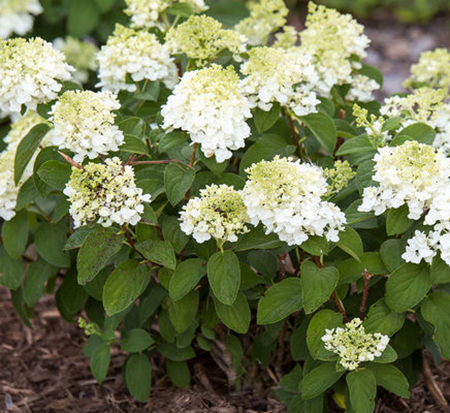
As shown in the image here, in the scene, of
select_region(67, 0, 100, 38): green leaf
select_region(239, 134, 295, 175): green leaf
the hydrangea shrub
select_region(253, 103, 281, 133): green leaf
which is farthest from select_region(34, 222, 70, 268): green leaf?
select_region(67, 0, 100, 38): green leaf

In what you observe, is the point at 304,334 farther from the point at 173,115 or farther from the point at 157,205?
the point at 173,115

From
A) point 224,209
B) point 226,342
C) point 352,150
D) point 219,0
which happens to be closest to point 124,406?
point 226,342

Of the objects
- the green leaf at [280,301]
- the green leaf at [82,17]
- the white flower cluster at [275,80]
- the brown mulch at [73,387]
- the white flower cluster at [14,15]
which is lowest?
the brown mulch at [73,387]

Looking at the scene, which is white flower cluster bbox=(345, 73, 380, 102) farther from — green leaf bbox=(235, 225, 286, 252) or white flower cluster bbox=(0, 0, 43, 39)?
white flower cluster bbox=(0, 0, 43, 39)

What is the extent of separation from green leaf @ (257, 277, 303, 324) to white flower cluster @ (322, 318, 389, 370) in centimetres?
12

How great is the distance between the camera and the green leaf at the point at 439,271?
1852 millimetres

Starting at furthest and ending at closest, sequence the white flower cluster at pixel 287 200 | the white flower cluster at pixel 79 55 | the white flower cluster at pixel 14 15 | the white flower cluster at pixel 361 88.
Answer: the white flower cluster at pixel 14 15 → the white flower cluster at pixel 79 55 → the white flower cluster at pixel 361 88 → the white flower cluster at pixel 287 200

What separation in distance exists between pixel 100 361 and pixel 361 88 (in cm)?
130

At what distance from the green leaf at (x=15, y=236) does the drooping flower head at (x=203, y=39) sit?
769 millimetres

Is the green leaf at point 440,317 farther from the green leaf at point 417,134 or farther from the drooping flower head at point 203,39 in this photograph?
the drooping flower head at point 203,39

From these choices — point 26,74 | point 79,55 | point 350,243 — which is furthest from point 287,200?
point 79,55

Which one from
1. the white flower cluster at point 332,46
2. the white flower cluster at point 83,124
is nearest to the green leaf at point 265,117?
the white flower cluster at point 332,46

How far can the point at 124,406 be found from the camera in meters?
2.53

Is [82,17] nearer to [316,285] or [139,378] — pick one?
[139,378]
